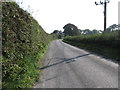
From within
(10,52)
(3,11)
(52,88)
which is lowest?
(52,88)

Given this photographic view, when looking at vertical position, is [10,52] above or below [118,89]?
above

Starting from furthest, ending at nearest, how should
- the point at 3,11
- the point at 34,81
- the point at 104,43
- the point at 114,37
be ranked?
the point at 104,43, the point at 114,37, the point at 34,81, the point at 3,11

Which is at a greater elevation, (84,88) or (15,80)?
(15,80)

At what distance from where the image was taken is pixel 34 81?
18.4 feet

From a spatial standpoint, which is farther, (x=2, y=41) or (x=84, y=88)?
(x=84, y=88)

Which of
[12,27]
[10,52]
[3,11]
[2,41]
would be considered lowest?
[10,52]

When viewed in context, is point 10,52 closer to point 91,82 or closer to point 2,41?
point 2,41

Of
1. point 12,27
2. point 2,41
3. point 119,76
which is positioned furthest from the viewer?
point 119,76

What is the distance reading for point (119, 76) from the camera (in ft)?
19.7

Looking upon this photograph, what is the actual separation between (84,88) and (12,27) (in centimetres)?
359

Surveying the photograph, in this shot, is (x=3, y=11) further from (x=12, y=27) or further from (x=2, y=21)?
(x=12, y=27)

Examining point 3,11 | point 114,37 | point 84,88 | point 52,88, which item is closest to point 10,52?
point 3,11

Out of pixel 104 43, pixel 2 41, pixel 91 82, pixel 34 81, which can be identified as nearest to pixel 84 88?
pixel 91 82

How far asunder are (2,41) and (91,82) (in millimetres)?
3653
